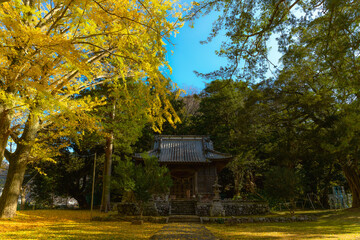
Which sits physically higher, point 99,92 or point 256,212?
point 99,92

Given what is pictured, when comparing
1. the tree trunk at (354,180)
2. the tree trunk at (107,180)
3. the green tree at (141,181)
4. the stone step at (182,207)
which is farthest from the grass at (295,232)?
the tree trunk at (107,180)

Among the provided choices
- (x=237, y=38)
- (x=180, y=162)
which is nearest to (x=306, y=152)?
(x=180, y=162)

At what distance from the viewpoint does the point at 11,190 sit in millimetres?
7570

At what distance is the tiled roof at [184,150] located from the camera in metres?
13.5

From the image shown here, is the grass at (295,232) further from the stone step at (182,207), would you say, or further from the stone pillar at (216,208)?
the stone step at (182,207)

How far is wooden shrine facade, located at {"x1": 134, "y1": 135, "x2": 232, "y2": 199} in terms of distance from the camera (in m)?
13.3

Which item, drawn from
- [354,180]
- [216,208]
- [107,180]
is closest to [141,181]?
[107,180]

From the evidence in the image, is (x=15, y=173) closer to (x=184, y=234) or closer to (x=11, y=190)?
(x=11, y=190)

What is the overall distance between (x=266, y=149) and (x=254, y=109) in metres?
6.69

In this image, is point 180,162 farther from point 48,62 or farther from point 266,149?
point 48,62

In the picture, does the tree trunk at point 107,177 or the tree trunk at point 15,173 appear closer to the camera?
the tree trunk at point 15,173

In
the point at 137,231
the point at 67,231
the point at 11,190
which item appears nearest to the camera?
the point at 67,231

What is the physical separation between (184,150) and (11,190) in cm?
987

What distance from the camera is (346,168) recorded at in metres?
12.0
